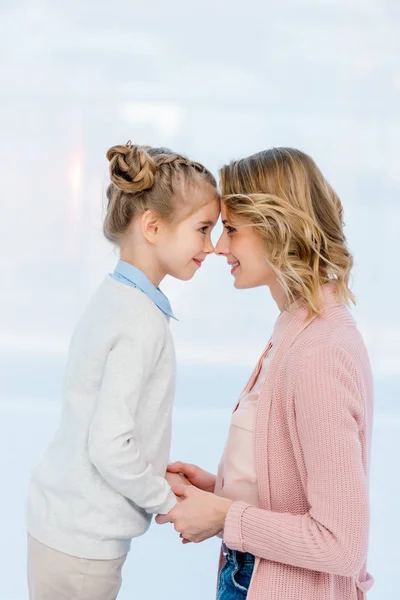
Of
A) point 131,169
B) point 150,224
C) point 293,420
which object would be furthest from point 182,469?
point 131,169

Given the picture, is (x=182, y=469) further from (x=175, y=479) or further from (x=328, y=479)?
(x=328, y=479)

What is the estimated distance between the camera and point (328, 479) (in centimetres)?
118

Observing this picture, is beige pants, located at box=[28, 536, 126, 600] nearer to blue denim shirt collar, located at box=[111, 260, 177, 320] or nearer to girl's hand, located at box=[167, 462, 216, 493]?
girl's hand, located at box=[167, 462, 216, 493]

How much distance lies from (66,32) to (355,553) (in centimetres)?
206

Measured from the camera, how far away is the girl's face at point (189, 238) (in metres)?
1.45

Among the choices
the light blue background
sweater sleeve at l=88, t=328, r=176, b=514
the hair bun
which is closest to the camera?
sweater sleeve at l=88, t=328, r=176, b=514

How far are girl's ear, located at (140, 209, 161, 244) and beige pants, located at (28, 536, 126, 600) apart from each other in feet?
1.88

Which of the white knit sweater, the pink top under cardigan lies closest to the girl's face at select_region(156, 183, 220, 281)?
the white knit sweater

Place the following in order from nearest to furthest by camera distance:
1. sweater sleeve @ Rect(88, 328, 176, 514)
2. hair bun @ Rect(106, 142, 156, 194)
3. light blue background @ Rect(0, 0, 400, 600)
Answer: sweater sleeve @ Rect(88, 328, 176, 514) < hair bun @ Rect(106, 142, 156, 194) < light blue background @ Rect(0, 0, 400, 600)

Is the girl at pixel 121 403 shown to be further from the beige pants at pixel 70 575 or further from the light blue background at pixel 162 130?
the light blue background at pixel 162 130

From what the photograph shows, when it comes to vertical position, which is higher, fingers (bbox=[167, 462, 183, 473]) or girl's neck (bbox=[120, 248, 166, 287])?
girl's neck (bbox=[120, 248, 166, 287])

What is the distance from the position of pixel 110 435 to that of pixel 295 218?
47cm

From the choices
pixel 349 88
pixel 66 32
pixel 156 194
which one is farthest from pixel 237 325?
pixel 156 194

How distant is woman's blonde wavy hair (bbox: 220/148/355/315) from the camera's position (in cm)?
133
